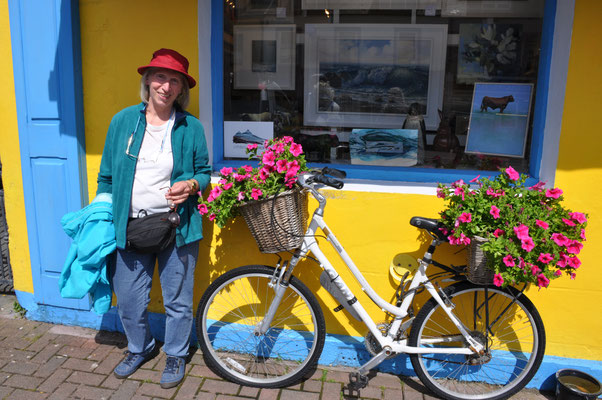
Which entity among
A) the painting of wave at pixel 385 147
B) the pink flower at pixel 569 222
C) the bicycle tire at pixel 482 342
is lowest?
the bicycle tire at pixel 482 342

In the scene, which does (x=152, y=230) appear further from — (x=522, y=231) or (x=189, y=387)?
(x=522, y=231)

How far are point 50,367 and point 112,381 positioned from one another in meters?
0.54

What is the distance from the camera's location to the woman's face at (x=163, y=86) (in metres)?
2.85

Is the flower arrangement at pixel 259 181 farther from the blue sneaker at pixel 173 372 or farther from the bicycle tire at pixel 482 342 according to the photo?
the bicycle tire at pixel 482 342

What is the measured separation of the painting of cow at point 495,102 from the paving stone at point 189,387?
292 cm

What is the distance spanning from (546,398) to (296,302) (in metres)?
1.81

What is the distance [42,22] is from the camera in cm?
338

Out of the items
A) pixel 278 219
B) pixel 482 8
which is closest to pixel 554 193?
pixel 278 219

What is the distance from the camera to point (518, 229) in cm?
241

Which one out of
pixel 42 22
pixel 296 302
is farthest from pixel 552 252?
pixel 42 22

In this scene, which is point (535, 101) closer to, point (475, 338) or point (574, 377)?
point (475, 338)

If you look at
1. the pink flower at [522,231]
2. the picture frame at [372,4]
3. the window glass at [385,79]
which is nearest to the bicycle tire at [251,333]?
the window glass at [385,79]

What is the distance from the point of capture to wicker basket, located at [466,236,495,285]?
8.45 ft

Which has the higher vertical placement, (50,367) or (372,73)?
(372,73)
